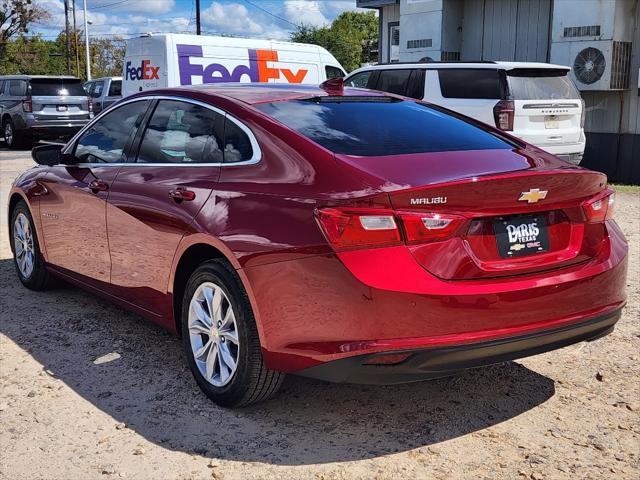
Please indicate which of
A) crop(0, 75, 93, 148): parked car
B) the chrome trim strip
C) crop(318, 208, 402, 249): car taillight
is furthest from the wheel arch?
crop(0, 75, 93, 148): parked car

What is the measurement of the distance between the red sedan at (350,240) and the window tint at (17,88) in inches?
720

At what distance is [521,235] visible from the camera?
329 cm

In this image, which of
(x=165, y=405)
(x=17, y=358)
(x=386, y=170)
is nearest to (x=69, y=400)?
(x=165, y=405)

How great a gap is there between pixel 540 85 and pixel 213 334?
332 inches

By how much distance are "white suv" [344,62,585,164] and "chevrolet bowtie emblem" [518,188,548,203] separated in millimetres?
7414

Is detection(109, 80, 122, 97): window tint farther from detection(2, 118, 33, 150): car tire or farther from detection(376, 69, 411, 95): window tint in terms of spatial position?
detection(376, 69, 411, 95): window tint

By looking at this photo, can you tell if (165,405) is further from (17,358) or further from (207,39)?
(207,39)

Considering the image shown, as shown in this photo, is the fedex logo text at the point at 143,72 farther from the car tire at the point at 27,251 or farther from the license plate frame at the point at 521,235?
the license plate frame at the point at 521,235

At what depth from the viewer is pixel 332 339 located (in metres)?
3.16

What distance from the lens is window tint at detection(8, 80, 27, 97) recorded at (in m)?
21.0

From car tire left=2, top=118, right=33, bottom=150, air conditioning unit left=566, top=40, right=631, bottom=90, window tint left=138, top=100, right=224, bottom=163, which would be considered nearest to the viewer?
window tint left=138, top=100, right=224, bottom=163

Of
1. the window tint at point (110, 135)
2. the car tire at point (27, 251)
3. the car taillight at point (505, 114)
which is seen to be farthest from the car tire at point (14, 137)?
the window tint at point (110, 135)

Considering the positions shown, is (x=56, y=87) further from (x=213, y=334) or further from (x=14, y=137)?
(x=213, y=334)

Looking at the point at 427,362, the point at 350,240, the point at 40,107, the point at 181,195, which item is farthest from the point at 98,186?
Result: the point at 40,107
